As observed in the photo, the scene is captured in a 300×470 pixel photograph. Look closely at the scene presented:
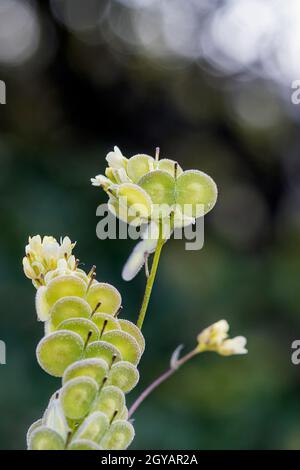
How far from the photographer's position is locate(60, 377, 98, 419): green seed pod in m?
0.31

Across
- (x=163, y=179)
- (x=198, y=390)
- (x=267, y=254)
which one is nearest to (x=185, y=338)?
(x=198, y=390)

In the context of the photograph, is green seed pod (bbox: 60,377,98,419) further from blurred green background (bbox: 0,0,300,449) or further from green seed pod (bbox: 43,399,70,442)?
blurred green background (bbox: 0,0,300,449)

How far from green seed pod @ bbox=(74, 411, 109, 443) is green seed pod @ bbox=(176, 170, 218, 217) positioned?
0.44 feet

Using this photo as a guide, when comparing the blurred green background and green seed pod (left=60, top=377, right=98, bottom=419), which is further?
the blurred green background

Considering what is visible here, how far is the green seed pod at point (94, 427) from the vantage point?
0.30 meters

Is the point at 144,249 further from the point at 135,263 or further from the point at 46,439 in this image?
the point at 46,439

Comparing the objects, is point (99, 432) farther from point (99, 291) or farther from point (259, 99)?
point (259, 99)

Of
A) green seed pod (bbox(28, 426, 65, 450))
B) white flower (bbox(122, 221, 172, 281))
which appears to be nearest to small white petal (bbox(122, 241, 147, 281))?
white flower (bbox(122, 221, 172, 281))

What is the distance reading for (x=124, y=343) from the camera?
1.11ft

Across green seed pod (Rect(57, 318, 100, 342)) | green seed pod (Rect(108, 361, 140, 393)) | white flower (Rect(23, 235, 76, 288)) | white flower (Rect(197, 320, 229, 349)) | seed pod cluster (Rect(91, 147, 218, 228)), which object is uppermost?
seed pod cluster (Rect(91, 147, 218, 228))

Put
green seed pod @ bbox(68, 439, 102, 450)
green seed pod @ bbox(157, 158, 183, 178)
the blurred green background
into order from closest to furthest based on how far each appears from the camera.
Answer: green seed pod @ bbox(68, 439, 102, 450) → green seed pod @ bbox(157, 158, 183, 178) → the blurred green background

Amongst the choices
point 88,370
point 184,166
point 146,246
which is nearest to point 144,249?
point 146,246

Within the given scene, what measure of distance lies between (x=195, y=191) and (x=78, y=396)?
140 mm

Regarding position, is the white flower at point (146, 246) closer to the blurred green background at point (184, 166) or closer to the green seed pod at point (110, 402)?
the green seed pod at point (110, 402)
